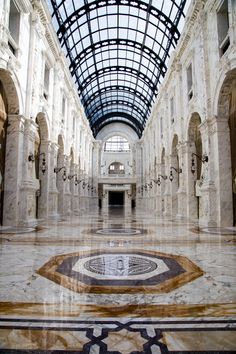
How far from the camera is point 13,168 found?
9.13 metres

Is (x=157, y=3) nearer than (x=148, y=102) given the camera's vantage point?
Yes

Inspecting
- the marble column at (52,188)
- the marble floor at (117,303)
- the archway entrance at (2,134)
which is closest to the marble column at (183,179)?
the marble column at (52,188)

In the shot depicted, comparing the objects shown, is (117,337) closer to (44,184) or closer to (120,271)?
(120,271)

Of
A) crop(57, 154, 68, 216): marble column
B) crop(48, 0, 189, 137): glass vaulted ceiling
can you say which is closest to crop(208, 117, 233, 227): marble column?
crop(48, 0, 189, 137): glass vaulted ceiling

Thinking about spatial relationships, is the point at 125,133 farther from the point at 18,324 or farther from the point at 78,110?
the point at 18,324

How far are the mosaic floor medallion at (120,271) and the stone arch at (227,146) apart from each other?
5839mm

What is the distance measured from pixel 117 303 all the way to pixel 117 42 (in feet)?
74.5

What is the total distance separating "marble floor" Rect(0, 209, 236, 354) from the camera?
158 cm

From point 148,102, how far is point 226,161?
68.1 feet

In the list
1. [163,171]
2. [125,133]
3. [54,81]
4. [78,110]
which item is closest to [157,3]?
[54,81]

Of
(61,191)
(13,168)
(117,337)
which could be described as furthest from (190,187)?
(117,337)

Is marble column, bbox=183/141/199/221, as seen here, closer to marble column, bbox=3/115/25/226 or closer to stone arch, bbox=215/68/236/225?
stone arch, bbox=215/68/236/225

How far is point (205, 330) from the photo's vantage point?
1.72 metres

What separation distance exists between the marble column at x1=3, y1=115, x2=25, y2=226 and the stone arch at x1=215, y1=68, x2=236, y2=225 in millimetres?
A: 7561
